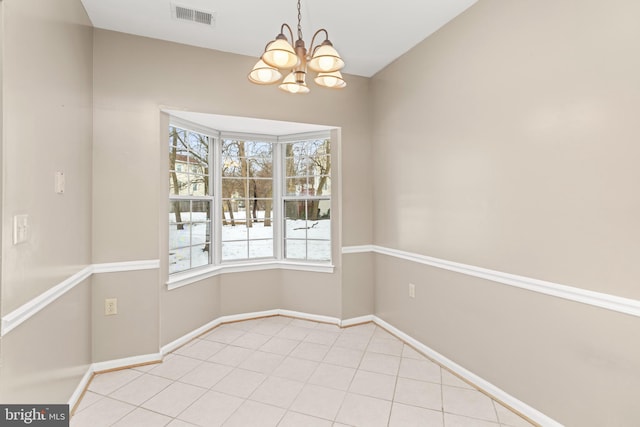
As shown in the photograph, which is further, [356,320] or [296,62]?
[356,320]

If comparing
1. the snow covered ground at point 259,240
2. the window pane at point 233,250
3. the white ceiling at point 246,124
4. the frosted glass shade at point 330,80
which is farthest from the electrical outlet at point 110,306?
the frosted glass shade at point 330,80

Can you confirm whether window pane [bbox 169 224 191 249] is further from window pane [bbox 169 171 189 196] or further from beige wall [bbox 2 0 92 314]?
beige wall [bbox 2 0 92 314]

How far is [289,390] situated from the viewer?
2.20m

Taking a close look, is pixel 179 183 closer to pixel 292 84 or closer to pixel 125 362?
pixel 125 362

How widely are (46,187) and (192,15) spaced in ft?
5.37

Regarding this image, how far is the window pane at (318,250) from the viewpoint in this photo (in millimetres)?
3547

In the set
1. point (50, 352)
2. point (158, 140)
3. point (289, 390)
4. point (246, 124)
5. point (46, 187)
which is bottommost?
point (289, 390)

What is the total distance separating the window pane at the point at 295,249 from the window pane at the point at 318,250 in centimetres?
6

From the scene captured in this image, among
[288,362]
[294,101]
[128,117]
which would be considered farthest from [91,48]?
[288,362]

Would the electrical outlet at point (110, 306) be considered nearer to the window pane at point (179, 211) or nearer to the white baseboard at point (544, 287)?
the window pane at point (179, 211)

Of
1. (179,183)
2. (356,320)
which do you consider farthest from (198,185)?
(356,320)

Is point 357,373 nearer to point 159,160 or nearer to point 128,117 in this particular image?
point 159,160

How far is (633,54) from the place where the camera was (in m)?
1.43

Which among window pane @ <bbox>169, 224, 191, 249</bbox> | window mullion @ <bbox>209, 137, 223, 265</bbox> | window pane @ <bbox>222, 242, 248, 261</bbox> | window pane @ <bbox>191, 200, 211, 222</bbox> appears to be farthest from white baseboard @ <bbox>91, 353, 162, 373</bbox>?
window pane @ <bbox>191, 200, 211, 222</bbox>
